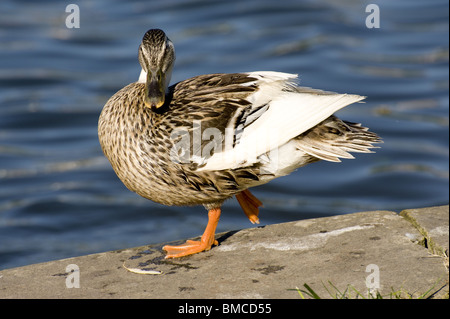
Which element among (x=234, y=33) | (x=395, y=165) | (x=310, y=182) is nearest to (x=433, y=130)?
(x=395, y=165)

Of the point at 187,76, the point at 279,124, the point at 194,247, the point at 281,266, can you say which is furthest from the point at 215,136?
the point at 187,76

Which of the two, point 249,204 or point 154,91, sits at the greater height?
point 154,91

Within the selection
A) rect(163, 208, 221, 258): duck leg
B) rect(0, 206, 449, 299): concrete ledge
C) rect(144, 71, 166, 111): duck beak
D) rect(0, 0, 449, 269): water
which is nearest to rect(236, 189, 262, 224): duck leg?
rect(0, 206, 449, 299): concrete ledge

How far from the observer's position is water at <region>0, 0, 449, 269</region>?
8641mm

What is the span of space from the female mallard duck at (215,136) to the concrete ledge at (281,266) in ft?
0.96

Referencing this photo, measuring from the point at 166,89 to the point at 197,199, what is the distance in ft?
2.58

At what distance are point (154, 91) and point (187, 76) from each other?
6.36 m

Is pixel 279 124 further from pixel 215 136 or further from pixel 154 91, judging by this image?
pixel 154 91

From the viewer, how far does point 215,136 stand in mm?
4648

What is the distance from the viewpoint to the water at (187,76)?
8641mm

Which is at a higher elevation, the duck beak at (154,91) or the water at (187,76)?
the duck beak at (154,91)

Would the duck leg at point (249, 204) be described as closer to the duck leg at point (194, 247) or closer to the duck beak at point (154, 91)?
the duck leg at point (194, 247)

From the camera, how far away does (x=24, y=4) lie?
15023 mm

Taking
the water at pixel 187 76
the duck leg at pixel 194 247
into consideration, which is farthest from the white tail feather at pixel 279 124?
the water at pixel 187 76
